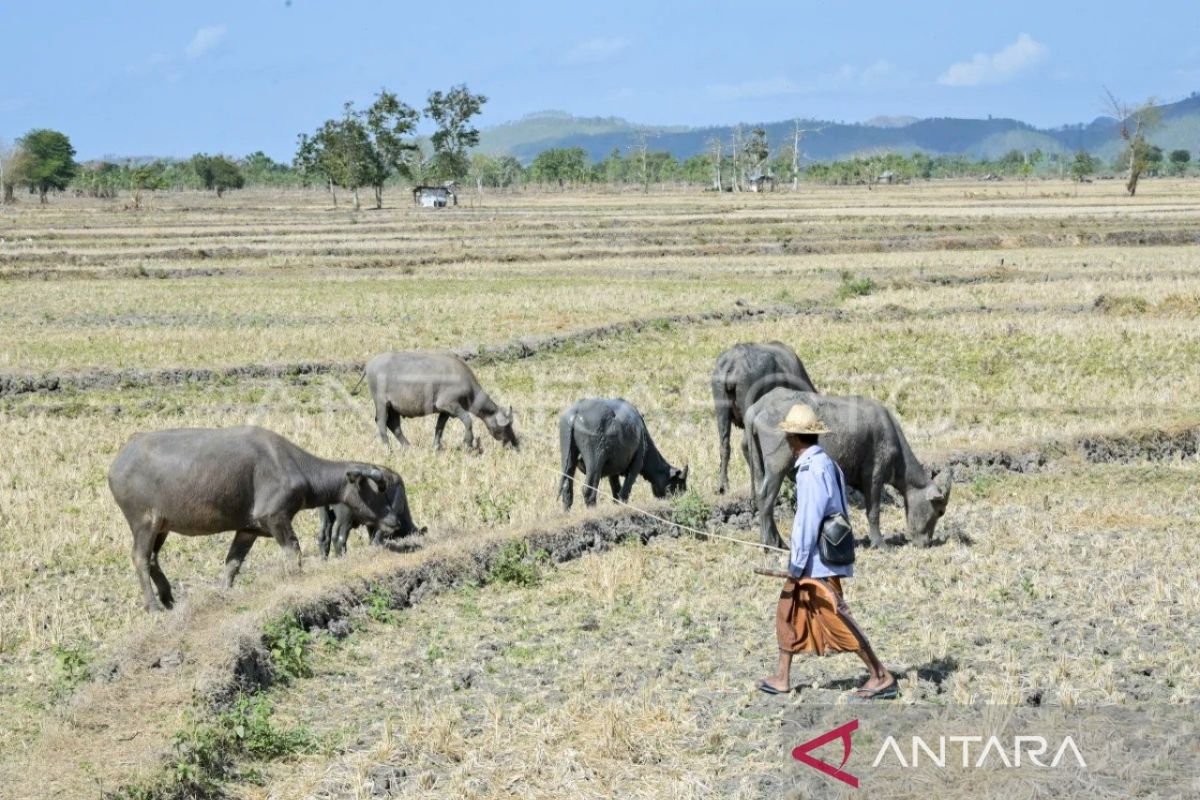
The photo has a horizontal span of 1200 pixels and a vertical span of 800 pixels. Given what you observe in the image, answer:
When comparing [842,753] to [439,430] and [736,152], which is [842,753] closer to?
[439,430]

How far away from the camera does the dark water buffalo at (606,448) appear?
40.3 ft

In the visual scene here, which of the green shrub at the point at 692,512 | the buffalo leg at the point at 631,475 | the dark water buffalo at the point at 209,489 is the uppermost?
the dark water buffalo at the point at 209,489

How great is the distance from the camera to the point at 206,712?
25.0ft

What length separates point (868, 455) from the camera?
1145 centimetres

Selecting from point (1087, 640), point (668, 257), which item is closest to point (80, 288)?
point (668, 257)

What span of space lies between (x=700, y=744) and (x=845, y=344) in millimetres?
15845

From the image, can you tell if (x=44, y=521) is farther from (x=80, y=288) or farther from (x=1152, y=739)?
(x=80, y=288)

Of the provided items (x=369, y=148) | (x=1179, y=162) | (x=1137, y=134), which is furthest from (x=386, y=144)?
(x=1179, y=162)

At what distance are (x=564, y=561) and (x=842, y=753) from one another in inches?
186

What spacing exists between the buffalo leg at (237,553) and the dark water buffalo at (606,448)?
10.3 feet

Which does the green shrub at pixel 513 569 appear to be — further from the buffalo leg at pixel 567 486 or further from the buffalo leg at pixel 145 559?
the buffalo leg at pixel 145 559

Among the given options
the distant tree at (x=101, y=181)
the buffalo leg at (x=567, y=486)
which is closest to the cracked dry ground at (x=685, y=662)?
the buffalo leg at (x=567, y=486)

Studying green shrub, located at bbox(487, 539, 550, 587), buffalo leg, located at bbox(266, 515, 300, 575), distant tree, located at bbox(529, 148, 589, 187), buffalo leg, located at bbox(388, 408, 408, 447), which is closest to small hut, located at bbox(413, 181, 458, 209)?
distant tree, located at bbox(529, 148, 589, 187)

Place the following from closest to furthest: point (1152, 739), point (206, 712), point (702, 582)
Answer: point (1152, 739)
point (206, 712)
point (702, 582)
